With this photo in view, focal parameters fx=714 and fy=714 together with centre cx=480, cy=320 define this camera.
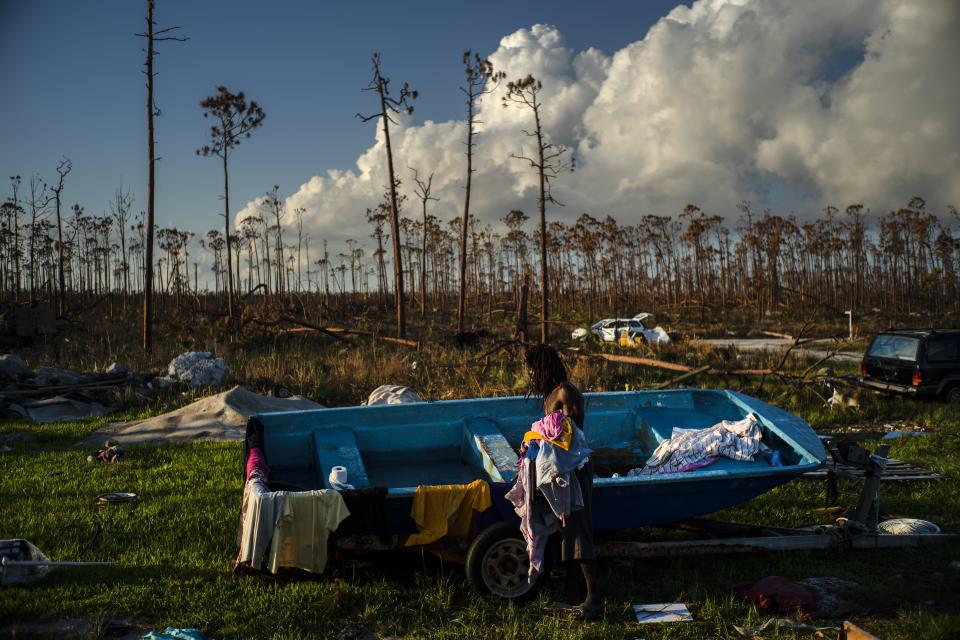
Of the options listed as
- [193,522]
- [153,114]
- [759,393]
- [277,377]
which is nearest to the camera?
[193,522]

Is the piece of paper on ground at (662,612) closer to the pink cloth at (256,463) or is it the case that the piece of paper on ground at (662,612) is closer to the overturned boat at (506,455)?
the overturned boat at (506,455)

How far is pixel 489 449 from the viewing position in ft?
20.9

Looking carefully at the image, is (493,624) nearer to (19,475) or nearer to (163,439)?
(19,475)

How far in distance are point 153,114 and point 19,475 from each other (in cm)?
1582

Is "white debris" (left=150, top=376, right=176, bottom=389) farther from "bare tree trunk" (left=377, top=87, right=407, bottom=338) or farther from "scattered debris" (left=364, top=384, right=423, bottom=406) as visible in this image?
Result: "bare tree trunk" (left=377, top=87, right=407, bottom=338)

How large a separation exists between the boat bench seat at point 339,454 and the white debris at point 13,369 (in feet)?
36.6

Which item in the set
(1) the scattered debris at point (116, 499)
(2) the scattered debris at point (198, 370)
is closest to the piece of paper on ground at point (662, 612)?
(1) the scattered debris at point (116, 499)

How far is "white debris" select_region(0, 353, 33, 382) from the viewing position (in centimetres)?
1470

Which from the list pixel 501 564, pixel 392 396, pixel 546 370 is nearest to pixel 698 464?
pixel 546 370

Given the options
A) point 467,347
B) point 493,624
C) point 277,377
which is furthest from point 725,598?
point 467,347

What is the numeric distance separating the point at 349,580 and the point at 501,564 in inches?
46.5

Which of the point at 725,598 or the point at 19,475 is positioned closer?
the point at 725,598

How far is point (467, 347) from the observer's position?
62.9 ft

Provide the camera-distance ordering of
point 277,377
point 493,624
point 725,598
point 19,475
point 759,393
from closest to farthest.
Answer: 1. point 493,624
2. point 725,598
3. point 19,475
4. point 759,393
5. point 277,377
